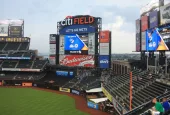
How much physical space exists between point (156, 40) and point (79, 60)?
23967mm

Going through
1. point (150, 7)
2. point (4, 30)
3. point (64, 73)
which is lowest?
point (64, 73)

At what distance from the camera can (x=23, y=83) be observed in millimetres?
63812

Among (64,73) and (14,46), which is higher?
(14,46)

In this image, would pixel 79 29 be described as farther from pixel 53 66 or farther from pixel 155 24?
pixel 155 24

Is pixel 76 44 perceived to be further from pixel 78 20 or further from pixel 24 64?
pixel 24 64

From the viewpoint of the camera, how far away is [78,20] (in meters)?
58.4

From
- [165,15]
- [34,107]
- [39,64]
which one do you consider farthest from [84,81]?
[165,15]

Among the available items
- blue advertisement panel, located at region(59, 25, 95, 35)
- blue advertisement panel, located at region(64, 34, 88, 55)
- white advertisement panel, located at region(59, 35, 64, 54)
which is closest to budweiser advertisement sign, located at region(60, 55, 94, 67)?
blue advertisement panel, located at region(64, 34, 88, 55)

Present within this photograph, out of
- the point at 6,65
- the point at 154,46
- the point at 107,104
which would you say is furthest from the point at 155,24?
the point at 6,65

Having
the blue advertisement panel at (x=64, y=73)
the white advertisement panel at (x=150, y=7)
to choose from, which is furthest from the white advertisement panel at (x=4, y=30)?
the white advertisement panel at (x=150, y=7)

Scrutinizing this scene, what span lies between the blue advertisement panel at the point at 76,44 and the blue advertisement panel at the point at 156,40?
18.4 m

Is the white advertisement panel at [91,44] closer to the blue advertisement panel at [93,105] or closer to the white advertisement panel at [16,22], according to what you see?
the blue advertisement panel at [93,105]

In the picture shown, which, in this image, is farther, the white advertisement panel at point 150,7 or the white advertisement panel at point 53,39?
the white advertisement panel at point 53,39

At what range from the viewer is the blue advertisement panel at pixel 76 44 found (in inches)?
2265
